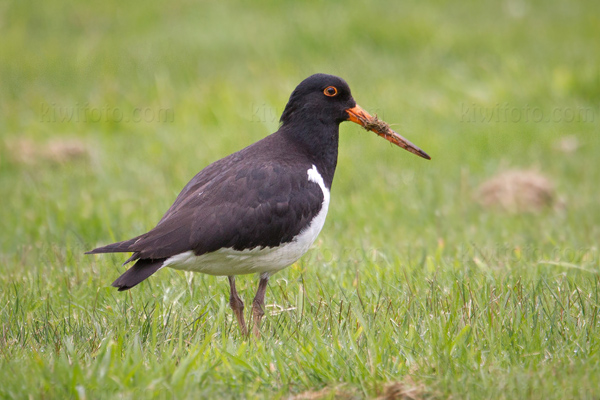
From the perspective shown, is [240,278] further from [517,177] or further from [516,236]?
[517,177]

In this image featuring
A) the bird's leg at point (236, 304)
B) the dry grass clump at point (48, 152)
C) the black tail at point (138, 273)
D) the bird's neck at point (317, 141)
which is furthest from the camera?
the dry grass clump at point (48, 152)

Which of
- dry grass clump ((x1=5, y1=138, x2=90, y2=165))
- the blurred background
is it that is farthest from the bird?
dry grass clump ((x1=5, y1=138, x2=90, y2=165))

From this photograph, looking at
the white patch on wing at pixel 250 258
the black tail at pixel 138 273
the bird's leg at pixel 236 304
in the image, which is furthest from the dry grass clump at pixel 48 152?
the black tail at pixel 138 273

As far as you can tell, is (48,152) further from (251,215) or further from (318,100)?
(251,215)

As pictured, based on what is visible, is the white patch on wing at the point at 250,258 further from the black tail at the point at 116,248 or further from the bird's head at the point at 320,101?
the bird's head at the point at 320,101

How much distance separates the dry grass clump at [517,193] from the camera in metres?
8.05

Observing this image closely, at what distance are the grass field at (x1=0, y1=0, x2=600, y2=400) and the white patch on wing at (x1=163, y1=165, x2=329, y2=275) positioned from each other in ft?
0.94

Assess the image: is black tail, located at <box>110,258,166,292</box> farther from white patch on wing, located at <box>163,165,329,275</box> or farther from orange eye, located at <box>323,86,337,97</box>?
orange eye, located at <box>323,86,337,97</box>

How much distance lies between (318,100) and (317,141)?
32cm

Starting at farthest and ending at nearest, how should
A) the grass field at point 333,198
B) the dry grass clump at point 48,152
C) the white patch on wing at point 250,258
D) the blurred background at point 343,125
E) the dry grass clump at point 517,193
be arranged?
1. the dry grass clump at point 48,152
2. the dry grass clump at point 517,193
3. the blurred background at point 343,125
4. the white patch on wing at point 250,258
5. the grass field at point 333,198

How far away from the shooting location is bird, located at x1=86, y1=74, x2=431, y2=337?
14.0ft

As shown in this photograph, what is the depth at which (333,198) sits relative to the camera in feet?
27.1

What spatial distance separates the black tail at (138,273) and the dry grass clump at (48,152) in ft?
18.1

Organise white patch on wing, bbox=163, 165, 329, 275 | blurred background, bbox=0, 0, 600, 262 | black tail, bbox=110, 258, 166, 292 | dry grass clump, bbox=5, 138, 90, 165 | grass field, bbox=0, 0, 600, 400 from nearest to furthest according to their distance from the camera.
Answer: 1. grass field, bbox=0, 0, 600, 400
2. black tail, bbox=110, 258, 166, 292
3. white patch on wing, bbox=163, 165, 329, 275
4. blurred background, bbox=0, 0, 600, 262
5. dry grass clump, bbox=5, 138, 90, 165
